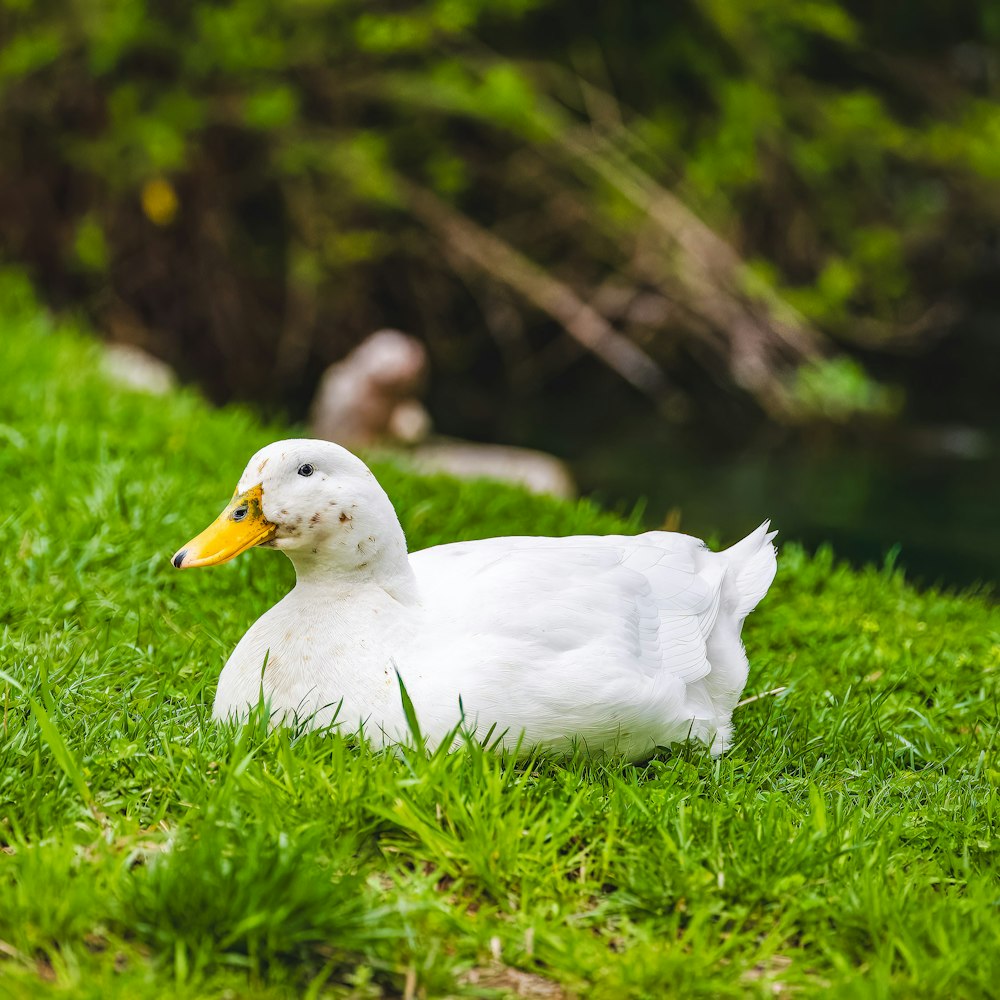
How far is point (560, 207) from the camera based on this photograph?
35.0ft

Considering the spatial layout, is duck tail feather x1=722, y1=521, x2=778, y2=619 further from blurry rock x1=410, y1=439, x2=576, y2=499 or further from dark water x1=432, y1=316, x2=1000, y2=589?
blurry rock x1=410, y1=439, x2=576, y2=499

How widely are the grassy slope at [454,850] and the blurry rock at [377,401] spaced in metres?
5.17

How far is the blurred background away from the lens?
30.9ft

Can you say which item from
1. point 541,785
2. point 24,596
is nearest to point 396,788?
point 541,785

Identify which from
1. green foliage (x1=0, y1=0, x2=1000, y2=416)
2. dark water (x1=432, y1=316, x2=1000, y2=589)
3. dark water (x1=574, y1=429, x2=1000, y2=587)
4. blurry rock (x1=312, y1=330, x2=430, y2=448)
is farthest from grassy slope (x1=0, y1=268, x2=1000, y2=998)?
green foliage (x1=0, y1=0, x2=1000, y2=416)

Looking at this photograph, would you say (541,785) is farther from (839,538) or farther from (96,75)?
(96,75)

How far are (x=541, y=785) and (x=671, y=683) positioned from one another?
47 cm

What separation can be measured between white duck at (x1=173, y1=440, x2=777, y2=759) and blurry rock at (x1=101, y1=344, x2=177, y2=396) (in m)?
3.83

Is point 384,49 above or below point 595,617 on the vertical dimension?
above

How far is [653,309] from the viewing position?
34.3ft

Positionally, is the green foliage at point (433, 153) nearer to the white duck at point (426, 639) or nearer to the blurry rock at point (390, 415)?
the blurry rock at point (390, 415)

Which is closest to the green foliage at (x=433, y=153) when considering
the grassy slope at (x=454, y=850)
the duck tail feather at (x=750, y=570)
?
the duck tail feather at (x=750, y=570)

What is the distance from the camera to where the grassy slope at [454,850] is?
79.2 inches

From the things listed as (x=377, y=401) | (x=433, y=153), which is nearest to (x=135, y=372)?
(x=377, y=401)
